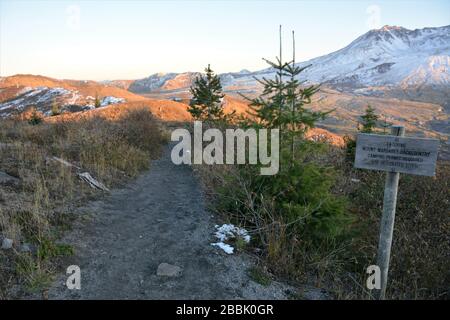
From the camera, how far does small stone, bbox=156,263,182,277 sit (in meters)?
4.48

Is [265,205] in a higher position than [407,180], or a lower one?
higher

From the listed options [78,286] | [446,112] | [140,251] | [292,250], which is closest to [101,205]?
[140,251]

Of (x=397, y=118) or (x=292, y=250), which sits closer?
(x=292, y=250)

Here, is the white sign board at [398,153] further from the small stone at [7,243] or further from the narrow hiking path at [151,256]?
the small stone at [7,243]

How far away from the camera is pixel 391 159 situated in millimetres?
4195

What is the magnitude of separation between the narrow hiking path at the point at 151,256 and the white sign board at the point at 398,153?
6.89ft

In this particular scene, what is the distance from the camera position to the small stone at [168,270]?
4.48 metres

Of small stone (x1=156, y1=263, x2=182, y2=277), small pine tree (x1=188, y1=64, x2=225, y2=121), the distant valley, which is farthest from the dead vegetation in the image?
small pine tree (x1=188, y1=64, x2=225, y2=121)

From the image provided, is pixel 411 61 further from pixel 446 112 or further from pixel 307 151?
pixel 307 151

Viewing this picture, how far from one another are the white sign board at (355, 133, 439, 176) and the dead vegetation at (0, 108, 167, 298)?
447 cm

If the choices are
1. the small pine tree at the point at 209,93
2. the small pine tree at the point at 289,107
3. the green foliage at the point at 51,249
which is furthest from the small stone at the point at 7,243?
the small pine tree at the point at 209,93
